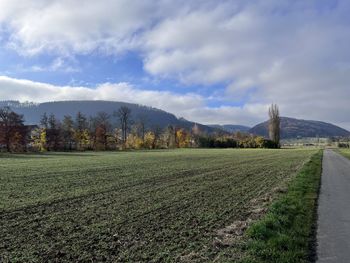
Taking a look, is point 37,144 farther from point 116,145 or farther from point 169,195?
point 169,195

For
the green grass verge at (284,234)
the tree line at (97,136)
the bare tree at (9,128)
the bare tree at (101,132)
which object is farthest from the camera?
the bare tree at (101,132)

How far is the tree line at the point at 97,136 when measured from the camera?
101125 millimetres

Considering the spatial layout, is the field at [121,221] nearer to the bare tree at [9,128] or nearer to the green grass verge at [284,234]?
the green grass verge at [284,234]

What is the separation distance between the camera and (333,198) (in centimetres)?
1675

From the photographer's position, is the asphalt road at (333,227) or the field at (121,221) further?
the field at (121,221)

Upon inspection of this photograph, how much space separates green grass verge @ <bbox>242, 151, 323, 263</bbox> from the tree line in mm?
93576

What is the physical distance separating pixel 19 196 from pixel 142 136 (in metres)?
142

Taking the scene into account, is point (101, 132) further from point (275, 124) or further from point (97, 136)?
point (275, 124)

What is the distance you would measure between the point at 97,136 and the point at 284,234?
4701 inches

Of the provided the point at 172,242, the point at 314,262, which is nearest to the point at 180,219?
the point at 172,242

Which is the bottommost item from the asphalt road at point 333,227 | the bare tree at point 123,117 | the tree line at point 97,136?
the asphalt road at point 333,227

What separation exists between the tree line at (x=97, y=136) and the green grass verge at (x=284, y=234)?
93576 mm

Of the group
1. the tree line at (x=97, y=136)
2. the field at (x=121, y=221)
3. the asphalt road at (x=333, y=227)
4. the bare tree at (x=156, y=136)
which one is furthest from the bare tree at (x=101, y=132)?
the asphalt road at (x=333, y=227)

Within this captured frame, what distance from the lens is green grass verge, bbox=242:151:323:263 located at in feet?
26.0
